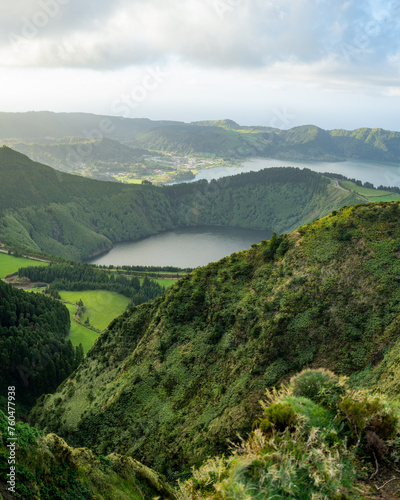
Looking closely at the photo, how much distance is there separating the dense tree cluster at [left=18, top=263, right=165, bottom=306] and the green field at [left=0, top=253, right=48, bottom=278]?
200 inches

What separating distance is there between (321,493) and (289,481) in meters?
0.83

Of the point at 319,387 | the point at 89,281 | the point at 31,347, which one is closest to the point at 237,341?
the point at 319,387

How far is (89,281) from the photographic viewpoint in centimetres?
12850

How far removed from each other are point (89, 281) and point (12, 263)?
30.6 m

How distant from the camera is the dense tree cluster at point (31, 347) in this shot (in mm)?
57000

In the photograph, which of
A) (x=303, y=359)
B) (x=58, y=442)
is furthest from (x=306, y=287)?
→ (x=58, y=442)

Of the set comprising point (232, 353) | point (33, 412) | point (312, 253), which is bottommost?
point (33, 412)

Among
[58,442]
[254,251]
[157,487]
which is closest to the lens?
[58,442]

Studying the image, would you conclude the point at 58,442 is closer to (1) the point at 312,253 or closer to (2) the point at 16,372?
(1) the point at 312,253

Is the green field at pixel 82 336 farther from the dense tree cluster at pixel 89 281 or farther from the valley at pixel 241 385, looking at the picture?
the dense tree cluster at pixel 89 281

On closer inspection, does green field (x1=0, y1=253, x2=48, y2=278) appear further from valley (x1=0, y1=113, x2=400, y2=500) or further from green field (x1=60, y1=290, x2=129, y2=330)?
valley (x1=0, y1=113, x2=400, y2=500)

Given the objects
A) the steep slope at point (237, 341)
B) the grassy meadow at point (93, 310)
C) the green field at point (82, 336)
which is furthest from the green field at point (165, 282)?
the steep slope at point (237, 341)

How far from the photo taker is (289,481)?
390 inches

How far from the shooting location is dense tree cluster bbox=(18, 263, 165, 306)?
12050 cm
